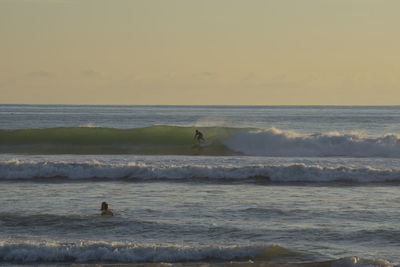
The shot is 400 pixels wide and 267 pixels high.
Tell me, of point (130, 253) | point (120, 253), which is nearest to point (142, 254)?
point (130, 253)

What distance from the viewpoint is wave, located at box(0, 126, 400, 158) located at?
120 ft

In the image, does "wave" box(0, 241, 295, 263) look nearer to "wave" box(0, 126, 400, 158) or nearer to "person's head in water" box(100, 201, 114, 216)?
"person's head in water" box(100, 201, 114, 216)

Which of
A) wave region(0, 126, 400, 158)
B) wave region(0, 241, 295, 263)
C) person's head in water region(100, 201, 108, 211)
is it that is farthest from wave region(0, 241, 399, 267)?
wave region(0, 126, 400, 158)

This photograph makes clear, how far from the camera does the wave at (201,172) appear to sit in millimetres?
25375

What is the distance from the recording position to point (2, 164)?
27719mm

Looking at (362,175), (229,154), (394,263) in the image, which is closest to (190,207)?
(394,263)

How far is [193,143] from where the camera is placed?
4044 cm

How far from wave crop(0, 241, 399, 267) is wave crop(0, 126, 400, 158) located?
857 inches

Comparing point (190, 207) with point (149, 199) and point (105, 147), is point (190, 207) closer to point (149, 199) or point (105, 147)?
point (149, 199)

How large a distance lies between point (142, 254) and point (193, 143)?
26.6 meters

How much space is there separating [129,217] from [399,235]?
623cm

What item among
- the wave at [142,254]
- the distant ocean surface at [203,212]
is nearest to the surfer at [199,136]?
the distant ocean surface at [203,212]

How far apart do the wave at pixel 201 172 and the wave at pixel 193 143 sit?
30.8ft

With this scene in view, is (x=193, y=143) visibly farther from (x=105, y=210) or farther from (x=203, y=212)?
(x=105, y=210)
